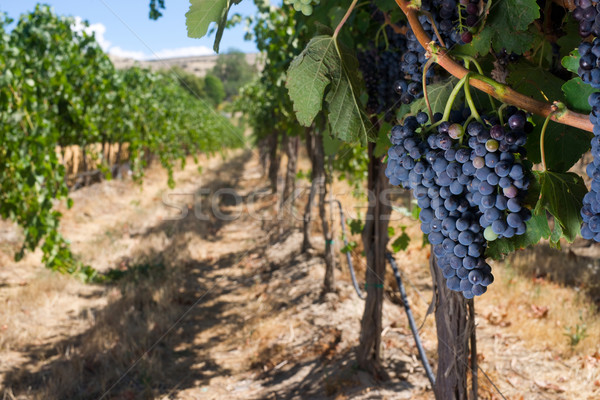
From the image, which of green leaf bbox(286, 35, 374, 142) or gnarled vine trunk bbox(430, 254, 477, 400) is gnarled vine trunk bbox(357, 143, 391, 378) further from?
green leaf bbox(286, 35, 374, 142)

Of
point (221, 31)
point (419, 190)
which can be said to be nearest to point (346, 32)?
point (221, 31)

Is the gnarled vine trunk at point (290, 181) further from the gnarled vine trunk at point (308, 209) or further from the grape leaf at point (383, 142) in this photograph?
the grape leaf at point (383, 142)

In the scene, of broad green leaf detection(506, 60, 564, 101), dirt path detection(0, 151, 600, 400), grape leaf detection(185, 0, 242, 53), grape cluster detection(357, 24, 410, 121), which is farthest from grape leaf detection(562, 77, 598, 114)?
dirt path detection(0, 151, 600, 400)

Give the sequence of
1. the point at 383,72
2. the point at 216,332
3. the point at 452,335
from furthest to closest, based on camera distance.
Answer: the point at 216,332, the point at 383,72, the point at 452,335

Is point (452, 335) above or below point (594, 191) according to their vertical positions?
below

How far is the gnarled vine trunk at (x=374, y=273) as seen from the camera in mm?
3172

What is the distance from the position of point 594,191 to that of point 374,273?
249 cm

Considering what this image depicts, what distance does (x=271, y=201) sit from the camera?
12109 mm

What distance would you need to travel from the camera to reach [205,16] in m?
1.11

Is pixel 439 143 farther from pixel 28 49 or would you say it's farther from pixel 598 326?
pixel 28 49

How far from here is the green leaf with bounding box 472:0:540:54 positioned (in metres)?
0.97

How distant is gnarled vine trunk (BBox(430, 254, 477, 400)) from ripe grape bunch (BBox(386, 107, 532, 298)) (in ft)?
2.86

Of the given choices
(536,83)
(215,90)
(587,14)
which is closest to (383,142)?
(536,83)

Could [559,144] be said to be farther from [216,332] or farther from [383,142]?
[216,332]
